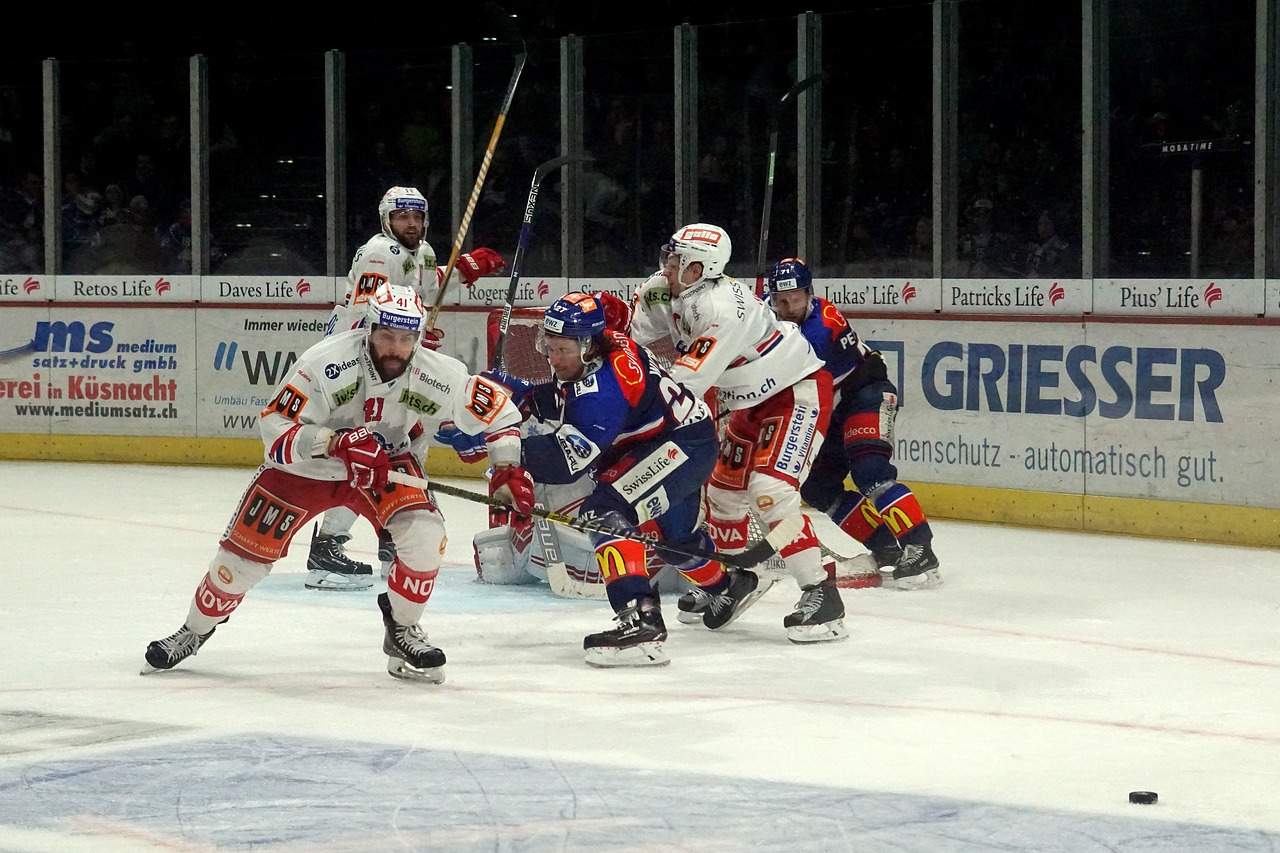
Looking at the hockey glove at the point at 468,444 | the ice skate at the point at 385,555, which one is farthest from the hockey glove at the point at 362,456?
the ice skate at the point at 385,555

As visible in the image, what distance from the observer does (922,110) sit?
891 cm

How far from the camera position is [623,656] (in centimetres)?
512

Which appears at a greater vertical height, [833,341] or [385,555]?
[833,341]

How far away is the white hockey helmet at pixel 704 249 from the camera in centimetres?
588

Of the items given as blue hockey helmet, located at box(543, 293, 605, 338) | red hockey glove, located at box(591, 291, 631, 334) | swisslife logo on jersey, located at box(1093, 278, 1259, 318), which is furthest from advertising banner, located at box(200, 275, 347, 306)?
blue hockey helmet, located at box(543, 293, 605, 338)

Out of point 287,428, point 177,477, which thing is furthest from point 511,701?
point 177,477

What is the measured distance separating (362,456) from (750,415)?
1794 mm

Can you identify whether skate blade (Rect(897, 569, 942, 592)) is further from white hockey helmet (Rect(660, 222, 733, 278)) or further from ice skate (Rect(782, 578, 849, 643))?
white hockey helmet (Rect(660, 222, 733, 278))


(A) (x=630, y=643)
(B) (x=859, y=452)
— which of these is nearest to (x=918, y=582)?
(B) (x=859, y=452)

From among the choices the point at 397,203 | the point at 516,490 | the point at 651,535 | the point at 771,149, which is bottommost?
A: the point at 651,535

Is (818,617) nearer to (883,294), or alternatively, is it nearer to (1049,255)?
(1049,255)

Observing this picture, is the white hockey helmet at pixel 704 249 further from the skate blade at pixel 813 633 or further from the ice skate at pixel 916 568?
the ice skate at pixel 916 568

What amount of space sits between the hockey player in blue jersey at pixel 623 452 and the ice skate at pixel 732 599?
1.9 inches

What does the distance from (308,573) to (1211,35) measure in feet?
15.3
